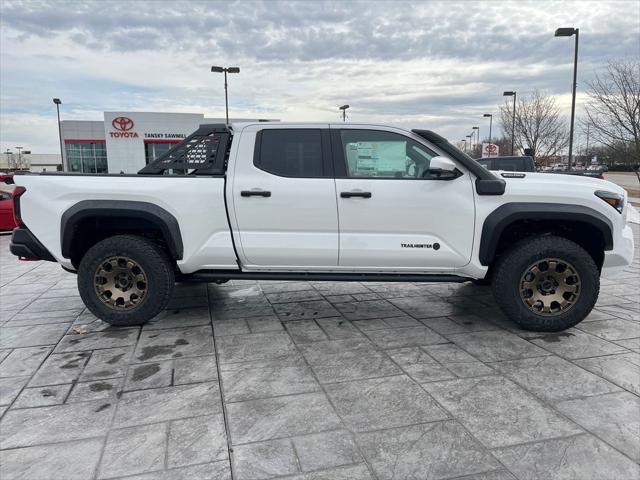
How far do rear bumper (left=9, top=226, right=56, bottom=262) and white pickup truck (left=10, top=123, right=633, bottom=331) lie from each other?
0.01m

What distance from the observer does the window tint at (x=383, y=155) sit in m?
4.40

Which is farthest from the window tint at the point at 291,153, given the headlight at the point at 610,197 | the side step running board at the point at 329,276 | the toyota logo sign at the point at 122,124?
the toyota logo sign at the point at 122,124

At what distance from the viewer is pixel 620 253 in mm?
4387

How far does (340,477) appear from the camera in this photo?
2416 mm

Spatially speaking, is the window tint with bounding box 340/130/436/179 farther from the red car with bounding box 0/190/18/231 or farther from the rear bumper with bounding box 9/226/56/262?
the red car with bounding box 0/190/18/231

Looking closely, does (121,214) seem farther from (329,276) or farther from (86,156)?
(86,156)

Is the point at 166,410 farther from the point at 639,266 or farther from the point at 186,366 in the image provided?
the point at 639,266

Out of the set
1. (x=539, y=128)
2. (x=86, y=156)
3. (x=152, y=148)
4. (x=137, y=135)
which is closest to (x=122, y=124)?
(x=137, y=135)

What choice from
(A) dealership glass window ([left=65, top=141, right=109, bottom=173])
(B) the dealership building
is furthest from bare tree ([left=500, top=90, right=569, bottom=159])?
(A) dealership glass window ([left=65, top=141, right=109, bottom=173])

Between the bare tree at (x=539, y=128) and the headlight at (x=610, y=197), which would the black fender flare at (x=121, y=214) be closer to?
the headlight at (x=610, y=197)

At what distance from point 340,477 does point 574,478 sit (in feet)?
3.74

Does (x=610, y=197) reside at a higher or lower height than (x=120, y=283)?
higher

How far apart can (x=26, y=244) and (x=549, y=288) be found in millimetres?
4750

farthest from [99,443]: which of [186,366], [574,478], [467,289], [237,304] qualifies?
[467,289]
